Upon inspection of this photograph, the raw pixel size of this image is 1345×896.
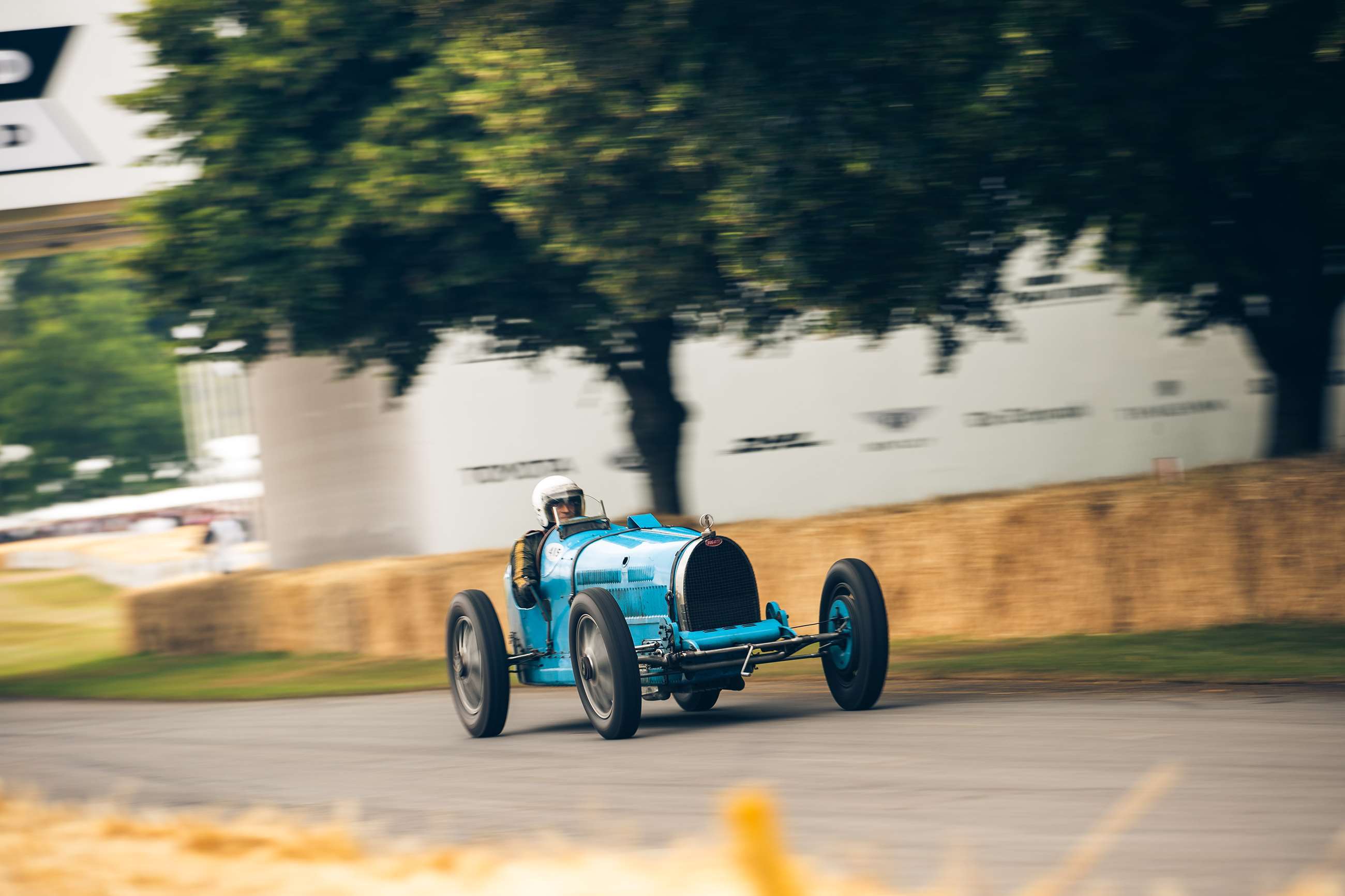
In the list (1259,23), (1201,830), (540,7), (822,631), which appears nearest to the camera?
(1201,830)

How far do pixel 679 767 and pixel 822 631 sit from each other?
6.48 feet

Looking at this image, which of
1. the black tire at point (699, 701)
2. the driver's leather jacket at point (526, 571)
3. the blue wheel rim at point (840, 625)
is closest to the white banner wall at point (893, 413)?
the driver's leather jacket at point (526, 571)

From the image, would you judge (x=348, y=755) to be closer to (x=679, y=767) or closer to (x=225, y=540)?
(x=679, y=767)

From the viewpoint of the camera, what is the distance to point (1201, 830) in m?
5.11

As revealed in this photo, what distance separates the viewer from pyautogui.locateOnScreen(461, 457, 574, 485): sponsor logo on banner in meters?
20.4

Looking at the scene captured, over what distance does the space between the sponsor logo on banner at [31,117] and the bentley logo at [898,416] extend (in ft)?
36.4

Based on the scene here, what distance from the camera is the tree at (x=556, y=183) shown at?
36.3ft

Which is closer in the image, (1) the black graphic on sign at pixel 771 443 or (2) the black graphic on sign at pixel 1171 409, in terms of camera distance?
(2) the black graphic on sign at pixel 1171 409

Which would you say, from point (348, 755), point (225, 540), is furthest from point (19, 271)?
point (348, 755)

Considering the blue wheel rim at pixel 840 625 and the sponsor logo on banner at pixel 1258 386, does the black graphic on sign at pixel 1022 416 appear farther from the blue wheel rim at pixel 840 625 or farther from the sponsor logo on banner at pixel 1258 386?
the blue wheel rim at pixel 840 625

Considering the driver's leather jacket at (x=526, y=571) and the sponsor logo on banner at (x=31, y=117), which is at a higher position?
the sponsor logo on banner at (x=31, y=117)

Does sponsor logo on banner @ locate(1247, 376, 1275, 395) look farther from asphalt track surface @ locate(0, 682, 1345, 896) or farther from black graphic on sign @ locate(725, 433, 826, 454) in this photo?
asphalt track surface @ locate(0, 682, 1345, 896)

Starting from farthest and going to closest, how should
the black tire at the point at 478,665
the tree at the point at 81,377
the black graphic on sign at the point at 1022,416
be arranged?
1. the tree at the point at 81,377
2. the black graphic on sign at the point at 1022,416
3. the black tire at the point at 478,665

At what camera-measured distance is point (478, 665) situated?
10125 millimetres
